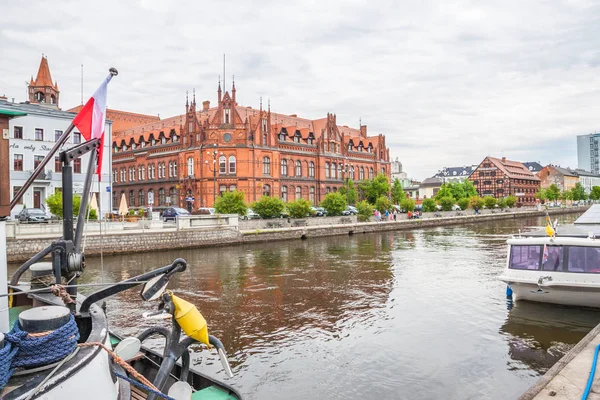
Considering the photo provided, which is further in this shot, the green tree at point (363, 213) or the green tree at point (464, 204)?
the green tree at point (464, 204)

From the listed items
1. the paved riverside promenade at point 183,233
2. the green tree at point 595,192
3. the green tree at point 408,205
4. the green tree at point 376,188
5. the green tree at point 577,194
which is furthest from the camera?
the green tree at point 595,192

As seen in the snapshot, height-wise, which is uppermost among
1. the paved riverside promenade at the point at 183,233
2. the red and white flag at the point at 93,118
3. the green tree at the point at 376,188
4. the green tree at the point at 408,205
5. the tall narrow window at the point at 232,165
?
the tall narrow window at the point at 232,165

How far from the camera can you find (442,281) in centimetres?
2139

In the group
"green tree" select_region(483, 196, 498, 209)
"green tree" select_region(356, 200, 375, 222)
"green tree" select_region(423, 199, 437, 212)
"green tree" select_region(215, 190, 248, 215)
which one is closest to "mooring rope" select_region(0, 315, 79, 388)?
"green tree" select_region(215, 190, 248, 215)

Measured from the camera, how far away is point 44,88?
6612 centimetres

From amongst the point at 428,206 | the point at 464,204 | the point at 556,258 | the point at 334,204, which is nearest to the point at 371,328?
the point at 556,258

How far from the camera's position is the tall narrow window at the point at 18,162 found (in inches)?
1778

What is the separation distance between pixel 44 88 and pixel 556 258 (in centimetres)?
7042

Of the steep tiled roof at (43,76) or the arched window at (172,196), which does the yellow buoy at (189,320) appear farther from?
the steep tiled roof at (43,76)

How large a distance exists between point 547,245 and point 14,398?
1613cm

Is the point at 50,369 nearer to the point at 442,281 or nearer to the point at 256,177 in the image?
the point at 442,281

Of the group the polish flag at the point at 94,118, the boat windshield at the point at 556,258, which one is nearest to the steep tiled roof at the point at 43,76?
the polish flag at the point at 94,118

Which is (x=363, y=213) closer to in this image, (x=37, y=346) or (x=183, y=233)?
(x=183, y=233)

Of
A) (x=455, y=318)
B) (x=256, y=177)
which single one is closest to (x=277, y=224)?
(x=256, y=177)
